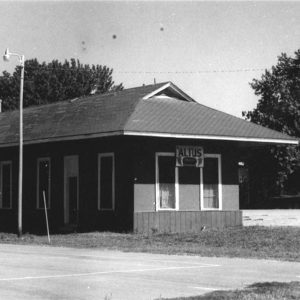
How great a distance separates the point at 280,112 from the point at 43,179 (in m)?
25.9

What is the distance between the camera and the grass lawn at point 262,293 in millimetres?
10328

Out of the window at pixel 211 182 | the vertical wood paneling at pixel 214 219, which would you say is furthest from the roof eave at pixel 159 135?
the vertical wood paneling at pixel 214 219

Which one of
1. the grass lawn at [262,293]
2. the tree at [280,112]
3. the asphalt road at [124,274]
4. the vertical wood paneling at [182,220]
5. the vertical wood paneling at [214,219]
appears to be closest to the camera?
the grass lawn at [262,293]

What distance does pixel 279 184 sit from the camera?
5525cm

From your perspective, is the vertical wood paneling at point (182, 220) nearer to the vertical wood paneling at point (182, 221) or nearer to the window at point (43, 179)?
the vertical wood paneling at point (182, 221)

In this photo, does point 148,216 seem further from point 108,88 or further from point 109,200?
point 108,88

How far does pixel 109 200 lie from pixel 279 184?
27892 millimetres

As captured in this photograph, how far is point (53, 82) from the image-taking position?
65.9 meters

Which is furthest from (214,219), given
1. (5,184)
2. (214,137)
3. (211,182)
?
(5,184)

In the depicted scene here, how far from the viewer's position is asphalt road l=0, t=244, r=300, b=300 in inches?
449

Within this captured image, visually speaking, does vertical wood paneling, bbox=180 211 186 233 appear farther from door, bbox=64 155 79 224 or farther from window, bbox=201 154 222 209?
door, bbox=64 155 79 224

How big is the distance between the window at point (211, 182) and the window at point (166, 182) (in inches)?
57.9

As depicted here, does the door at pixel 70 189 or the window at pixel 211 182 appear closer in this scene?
the window at pixel 211 182

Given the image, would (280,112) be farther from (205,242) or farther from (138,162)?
(205,242)
